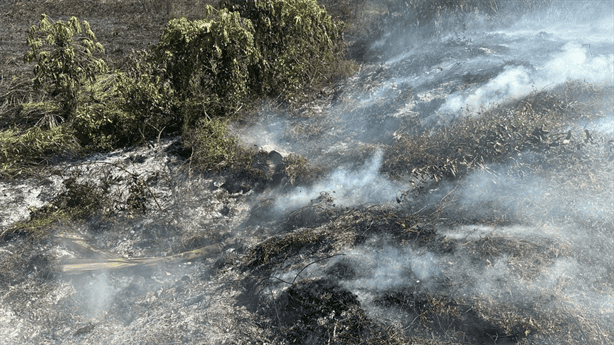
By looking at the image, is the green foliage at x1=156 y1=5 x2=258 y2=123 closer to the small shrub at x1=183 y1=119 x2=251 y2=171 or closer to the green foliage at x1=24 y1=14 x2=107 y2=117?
the small shrub at x1=183 y1=119 x2=251 y2=171

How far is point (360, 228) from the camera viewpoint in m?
6.25

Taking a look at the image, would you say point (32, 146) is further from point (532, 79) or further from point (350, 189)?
point (532, 79)

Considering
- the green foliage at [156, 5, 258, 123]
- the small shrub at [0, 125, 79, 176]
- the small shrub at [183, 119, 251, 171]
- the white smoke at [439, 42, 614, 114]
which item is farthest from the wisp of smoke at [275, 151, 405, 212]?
the small shrub at [0, 125, 79, 176]

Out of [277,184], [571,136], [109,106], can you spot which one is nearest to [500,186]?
[571,136]

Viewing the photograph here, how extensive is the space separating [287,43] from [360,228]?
4.69 m

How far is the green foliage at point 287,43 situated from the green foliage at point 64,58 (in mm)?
2730

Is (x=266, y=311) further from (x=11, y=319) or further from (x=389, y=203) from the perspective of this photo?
(x=11, y=319)

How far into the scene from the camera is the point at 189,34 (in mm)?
7926

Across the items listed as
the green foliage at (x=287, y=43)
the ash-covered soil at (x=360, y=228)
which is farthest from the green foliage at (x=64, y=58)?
the green foliage at (x=287, y=43)

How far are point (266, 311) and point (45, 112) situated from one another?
236 inches

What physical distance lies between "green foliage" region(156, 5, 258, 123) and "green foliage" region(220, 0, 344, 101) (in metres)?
0.41

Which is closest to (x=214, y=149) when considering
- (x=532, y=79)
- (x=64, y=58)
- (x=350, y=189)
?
(x=350, y=189)

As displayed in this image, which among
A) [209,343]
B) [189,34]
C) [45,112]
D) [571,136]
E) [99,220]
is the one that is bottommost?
[209,343]

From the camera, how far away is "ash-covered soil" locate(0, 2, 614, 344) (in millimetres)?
5113
